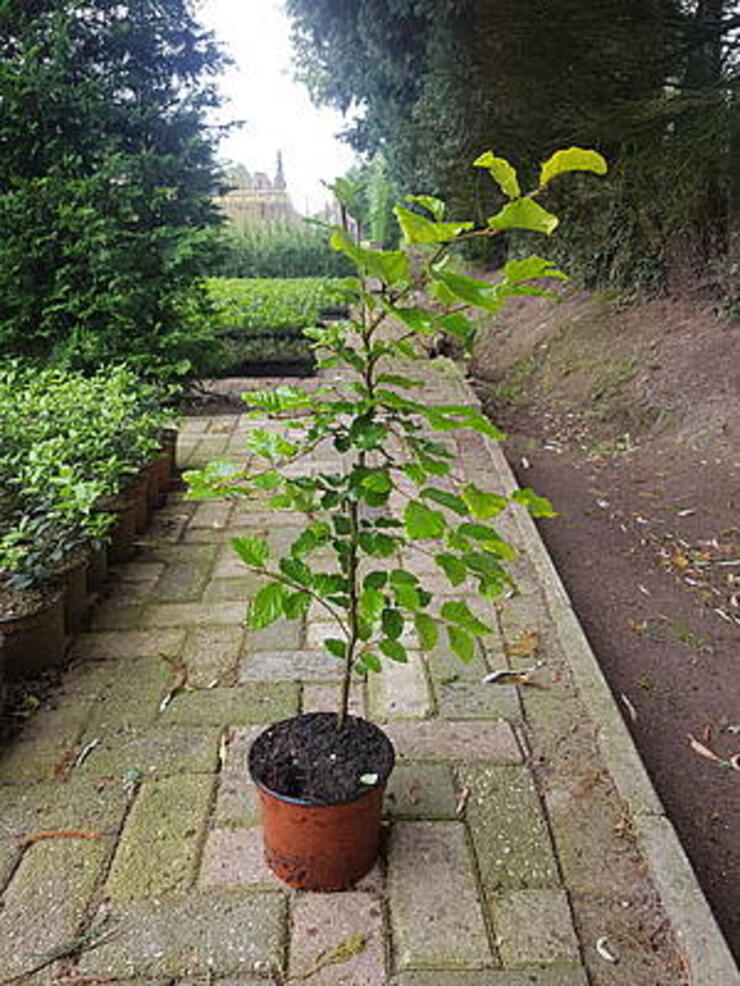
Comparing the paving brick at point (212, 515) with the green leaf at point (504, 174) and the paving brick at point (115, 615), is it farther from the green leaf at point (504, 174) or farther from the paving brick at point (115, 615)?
the green leaf at point (504, 174)

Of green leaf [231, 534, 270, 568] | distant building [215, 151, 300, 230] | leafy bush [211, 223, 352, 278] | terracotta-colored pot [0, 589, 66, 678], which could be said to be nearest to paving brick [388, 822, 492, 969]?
green leaf [231, 534, 270, 568]

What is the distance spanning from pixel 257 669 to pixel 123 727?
47cm

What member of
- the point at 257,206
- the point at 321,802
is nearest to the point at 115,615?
Answer: the point at 321,802

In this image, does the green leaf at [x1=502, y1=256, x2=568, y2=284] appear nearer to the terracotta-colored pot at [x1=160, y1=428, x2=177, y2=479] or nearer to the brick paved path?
the brick paved path

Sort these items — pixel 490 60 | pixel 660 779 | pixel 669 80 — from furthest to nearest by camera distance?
pixel 490 60, pixel 669 80, pixel 660 779

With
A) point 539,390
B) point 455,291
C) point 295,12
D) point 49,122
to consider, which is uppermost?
point 295,12

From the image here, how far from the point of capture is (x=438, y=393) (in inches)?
265

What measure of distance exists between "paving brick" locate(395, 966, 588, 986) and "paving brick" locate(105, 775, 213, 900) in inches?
20.9

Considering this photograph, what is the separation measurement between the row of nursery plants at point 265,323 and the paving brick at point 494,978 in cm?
441

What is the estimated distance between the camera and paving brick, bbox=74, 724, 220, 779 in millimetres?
2057

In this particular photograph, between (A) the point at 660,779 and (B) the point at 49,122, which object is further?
(B) the point at 49,122

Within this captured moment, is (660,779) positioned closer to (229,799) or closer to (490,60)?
(229,799)

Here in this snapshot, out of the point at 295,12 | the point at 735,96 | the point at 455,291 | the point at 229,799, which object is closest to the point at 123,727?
the point at 229,799

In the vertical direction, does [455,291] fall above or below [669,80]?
below
